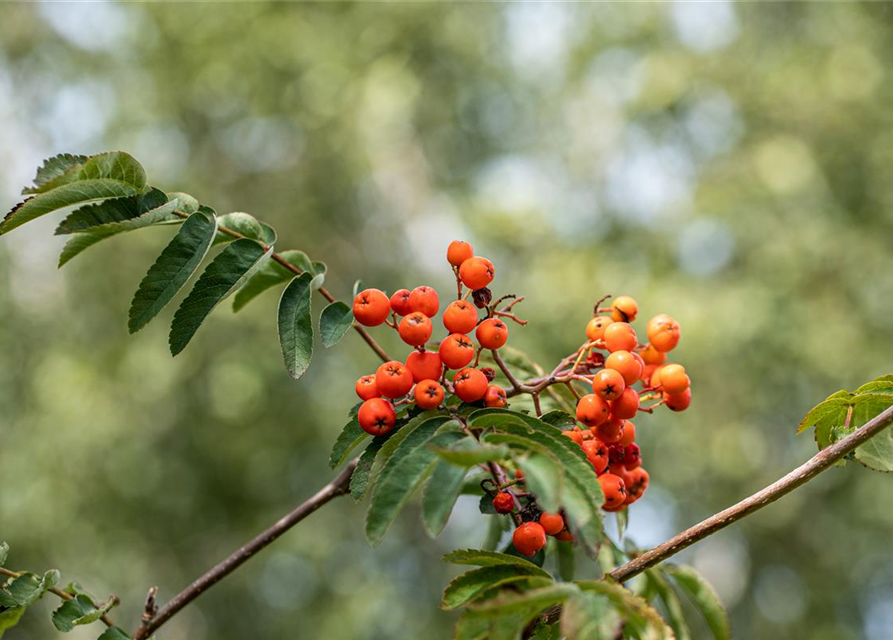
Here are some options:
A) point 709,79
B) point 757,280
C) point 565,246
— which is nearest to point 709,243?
point 757,280

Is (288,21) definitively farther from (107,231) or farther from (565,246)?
(107,231)

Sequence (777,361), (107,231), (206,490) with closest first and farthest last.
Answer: (107,231)
(777,361)
(206,490)

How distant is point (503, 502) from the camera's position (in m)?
1.19

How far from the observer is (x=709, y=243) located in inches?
420

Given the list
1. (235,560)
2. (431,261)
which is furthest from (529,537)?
(431,261)

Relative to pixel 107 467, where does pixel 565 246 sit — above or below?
above

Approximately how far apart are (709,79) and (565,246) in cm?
340

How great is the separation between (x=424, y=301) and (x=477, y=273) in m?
0.09

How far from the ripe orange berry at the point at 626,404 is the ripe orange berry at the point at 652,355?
0.86ft

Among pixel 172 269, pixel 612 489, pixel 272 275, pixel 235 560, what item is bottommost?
pixel 612 489

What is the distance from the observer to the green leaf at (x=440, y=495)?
0.92 metres

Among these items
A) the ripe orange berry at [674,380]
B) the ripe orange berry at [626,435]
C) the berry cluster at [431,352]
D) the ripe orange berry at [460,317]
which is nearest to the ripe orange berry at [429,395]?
the berry cluster at [431,352]

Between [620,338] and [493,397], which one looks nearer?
[493,397]

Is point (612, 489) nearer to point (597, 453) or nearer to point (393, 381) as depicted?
point (597, 453)
